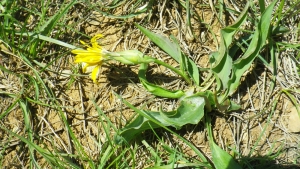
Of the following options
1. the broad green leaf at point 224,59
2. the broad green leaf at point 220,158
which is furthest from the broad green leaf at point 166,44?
the broad green leaf at point 220,158

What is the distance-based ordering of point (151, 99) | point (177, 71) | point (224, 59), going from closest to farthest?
point (224, 59), point (177, 71), point (151, 99)

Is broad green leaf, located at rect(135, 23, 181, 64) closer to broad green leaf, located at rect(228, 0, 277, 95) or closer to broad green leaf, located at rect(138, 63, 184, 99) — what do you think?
broad green leaf, located at rect(138, 63, 184, 99)

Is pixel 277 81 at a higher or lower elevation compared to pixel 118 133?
higher

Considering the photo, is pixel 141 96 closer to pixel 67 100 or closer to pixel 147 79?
pixel 147 79

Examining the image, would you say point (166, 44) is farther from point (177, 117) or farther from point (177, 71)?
point (177, 117)

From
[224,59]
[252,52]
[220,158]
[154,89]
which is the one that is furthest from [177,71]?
[220,158]

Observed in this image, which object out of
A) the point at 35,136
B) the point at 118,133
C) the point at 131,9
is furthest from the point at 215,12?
the point at 35,136

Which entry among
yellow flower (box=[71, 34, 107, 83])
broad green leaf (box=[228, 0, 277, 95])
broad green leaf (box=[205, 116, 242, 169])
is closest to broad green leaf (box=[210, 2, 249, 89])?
broad green leaf (box=[228, 0, 277, 95])
